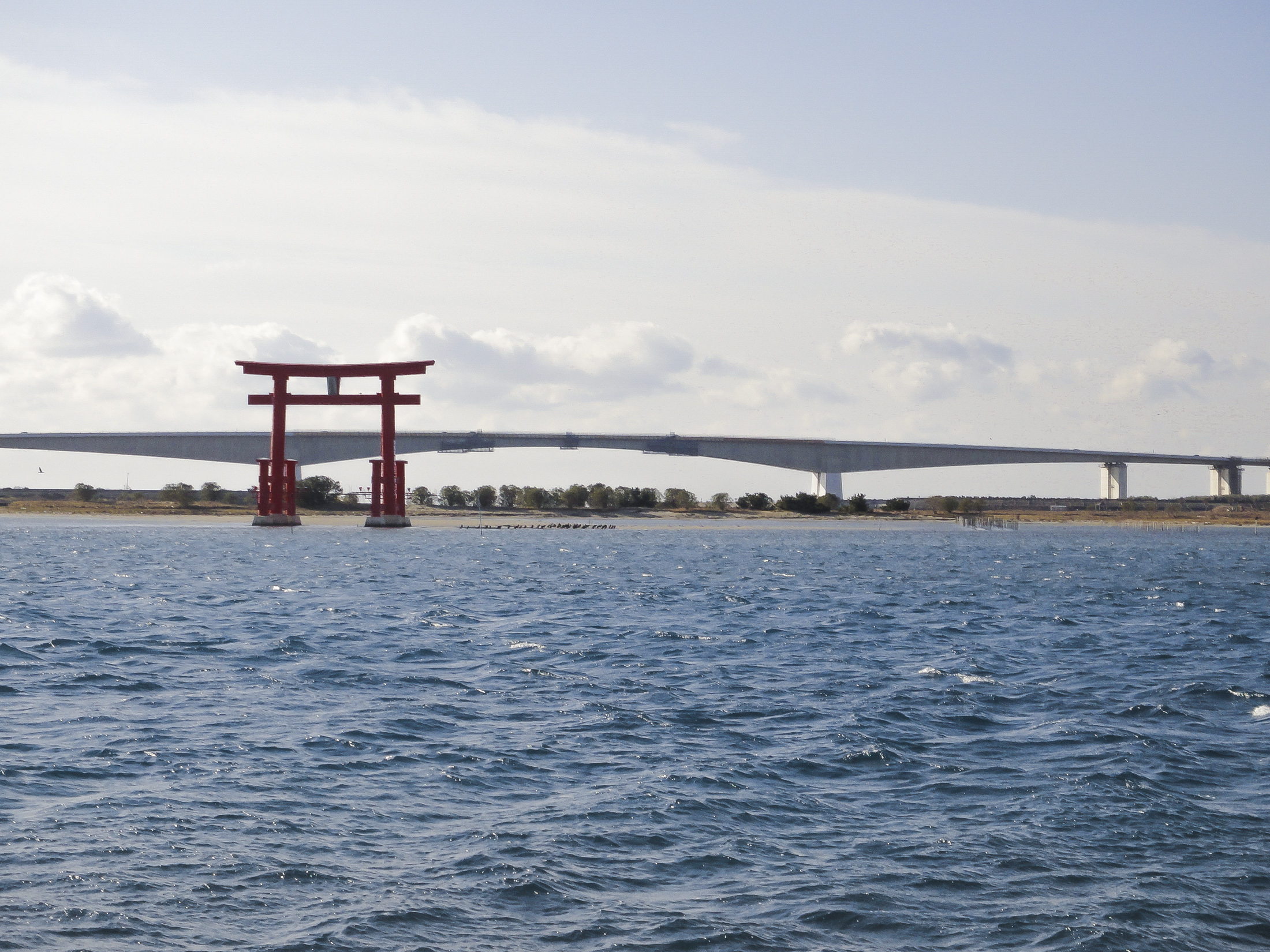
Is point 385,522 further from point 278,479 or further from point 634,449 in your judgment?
point 634,449

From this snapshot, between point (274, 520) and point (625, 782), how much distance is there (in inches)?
3295

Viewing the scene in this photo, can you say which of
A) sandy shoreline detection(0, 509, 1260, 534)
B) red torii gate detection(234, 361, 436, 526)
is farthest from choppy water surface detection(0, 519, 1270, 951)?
sandy shoreline detection(0, 509, 1260, 534)

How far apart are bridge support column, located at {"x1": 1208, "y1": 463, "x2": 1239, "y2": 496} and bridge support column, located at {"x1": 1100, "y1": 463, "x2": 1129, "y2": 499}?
13.7 metres

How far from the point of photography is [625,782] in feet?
42.7

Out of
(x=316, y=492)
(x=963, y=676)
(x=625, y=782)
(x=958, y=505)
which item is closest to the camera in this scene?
(x=625, y=782)

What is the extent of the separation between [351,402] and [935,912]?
78.6m

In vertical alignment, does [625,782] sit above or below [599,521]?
below

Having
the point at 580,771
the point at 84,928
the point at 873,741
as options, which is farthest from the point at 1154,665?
the point at 84,928

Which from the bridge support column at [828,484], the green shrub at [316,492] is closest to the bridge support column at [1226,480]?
the bridge support column at [828,484]

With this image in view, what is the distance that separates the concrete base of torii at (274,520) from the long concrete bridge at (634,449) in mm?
32011

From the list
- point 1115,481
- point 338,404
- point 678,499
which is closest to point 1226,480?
point 1115,481

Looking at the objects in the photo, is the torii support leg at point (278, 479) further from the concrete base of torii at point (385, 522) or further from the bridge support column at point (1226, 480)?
the bridge support column at point (1226, 480)

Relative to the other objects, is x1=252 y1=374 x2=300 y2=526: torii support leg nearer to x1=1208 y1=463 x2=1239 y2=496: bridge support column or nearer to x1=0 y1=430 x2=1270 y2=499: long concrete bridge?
x1=0 y1=430 x2=1270 y2=499: long concrete bridge

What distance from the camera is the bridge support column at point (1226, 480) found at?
500 ft
